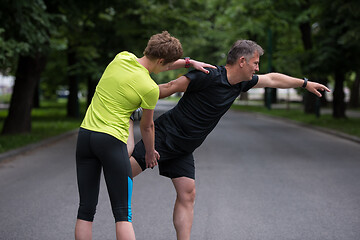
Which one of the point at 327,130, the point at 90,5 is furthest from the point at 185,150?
the point at 327,130

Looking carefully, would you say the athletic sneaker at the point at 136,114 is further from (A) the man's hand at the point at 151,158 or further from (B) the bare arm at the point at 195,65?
(B) the bare arm at the point at 195,65

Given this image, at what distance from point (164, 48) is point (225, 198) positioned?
3.64m

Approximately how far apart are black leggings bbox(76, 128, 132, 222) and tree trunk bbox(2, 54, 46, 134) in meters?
11.8

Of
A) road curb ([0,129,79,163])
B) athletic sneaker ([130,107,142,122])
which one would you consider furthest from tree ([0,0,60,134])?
athletic sneaker ([130,107,142,122])

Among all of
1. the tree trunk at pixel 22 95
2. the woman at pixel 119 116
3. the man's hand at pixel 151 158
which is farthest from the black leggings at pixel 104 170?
the tree trunk at pixel 22 95

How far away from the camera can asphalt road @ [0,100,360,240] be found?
489 cm

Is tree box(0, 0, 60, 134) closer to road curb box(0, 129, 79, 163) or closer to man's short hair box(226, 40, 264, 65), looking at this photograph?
road curb box(0, 129, 79, 163)

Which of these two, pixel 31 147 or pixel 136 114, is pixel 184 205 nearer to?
pixel 136 114

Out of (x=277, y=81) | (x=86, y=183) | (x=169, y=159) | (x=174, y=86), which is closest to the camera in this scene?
(x=86, y=183)

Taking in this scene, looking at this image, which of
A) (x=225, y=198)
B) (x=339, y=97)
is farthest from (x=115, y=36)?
(x=225, y=198)

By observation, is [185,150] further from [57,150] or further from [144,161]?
[57,150]

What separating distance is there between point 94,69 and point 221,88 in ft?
53.5

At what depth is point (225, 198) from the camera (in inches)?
253

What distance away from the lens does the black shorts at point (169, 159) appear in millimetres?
3738
